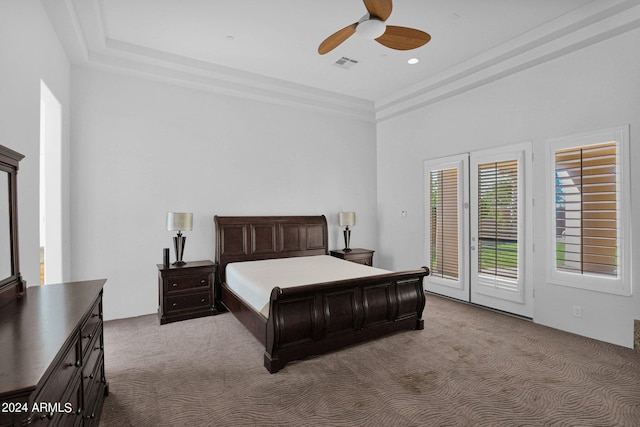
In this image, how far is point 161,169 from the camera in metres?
4.57

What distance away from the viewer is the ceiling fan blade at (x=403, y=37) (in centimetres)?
291

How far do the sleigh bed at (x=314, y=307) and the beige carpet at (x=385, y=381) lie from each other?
0.16 metres

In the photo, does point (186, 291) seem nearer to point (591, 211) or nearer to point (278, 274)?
point (278, 274)

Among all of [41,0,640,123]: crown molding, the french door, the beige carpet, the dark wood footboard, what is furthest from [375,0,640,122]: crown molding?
the beige carpet

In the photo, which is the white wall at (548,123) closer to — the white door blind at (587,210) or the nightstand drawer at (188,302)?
the white door blind at (587,210)

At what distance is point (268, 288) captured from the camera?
3289 millimetres

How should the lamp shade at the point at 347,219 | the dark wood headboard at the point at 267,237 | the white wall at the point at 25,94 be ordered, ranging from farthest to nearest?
the lamp shade at the point at 347,219 → the dark wood headboard at the point at 267,237 → the white wall at the point at 25,94

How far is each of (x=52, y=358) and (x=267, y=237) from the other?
4032 mm

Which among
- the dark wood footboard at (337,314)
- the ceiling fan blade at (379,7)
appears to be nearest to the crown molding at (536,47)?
the ceiling fan blade at (379,7)

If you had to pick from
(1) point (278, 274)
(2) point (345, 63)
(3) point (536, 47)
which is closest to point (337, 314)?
(1) point (278, 274)

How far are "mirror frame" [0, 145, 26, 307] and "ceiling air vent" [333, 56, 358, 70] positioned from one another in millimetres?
3696

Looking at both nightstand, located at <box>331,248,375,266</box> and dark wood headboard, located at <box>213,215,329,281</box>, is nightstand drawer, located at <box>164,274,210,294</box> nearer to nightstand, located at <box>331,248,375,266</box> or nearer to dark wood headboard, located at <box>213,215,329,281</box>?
dark wood headboard, located at <box>213,215,329,281</box>

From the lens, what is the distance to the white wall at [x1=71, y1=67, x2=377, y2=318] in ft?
13.7

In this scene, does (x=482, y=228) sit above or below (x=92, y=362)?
above
